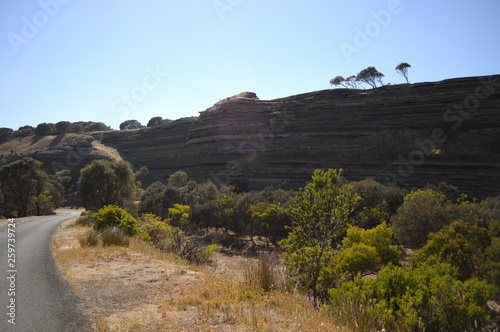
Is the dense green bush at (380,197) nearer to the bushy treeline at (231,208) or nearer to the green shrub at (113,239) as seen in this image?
the bushy treeline at (231,208)

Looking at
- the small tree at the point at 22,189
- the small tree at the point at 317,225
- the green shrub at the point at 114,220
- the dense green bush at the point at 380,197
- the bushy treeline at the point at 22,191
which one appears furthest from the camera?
the small tree at the point at 22,189

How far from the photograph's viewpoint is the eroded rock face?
45656 millimetres

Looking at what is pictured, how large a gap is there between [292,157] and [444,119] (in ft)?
84.5

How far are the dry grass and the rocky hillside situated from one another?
4254 centimetres

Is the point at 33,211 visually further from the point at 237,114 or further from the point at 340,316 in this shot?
the point at 340,316

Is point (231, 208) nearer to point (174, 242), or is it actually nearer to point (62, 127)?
point (174, 242)

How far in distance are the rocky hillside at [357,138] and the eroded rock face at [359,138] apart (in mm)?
146

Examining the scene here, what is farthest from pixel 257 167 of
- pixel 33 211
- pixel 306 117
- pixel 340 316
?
pixel 340 316

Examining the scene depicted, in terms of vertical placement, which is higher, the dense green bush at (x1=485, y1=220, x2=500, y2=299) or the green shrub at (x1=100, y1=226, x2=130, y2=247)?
the green shrub at (x1=100, y1=226, x2=130, y2=247)

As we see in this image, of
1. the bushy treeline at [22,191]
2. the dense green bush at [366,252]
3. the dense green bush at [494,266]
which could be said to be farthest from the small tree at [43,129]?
the dense green bush at [494,266]

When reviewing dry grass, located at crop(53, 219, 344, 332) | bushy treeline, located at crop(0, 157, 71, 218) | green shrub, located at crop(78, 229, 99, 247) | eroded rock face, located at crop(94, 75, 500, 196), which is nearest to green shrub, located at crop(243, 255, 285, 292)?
dry grass, located at crop(53, 219, 344, 332)

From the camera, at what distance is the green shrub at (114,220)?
16480 mm

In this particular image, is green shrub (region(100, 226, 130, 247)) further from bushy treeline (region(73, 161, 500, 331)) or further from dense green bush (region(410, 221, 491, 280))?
dense green bush (region(410, 221, 491, 280))

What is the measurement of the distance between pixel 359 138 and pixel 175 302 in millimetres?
52887
